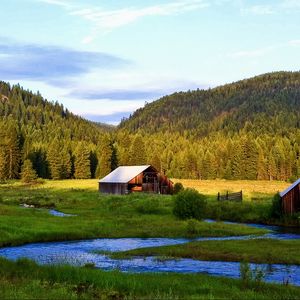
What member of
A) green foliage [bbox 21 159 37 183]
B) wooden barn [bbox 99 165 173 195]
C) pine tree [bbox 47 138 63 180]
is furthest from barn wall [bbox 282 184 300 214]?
pine tree [bbox 47 138 63 180]

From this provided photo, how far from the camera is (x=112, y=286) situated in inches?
824

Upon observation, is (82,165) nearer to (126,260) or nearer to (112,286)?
(126,260)

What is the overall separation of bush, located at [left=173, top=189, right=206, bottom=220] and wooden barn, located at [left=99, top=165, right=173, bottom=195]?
1649 inches

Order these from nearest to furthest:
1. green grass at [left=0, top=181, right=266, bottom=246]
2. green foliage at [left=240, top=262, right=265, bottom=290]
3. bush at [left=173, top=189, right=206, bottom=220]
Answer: green foliage at [left=240, top=262, right=265, bottom=290], green grass at [left=0, top=181, right=266, bottom=246], bush at [left=173, top=189, right=206, bottom=220]

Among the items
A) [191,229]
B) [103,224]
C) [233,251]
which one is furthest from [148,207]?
[233,251]

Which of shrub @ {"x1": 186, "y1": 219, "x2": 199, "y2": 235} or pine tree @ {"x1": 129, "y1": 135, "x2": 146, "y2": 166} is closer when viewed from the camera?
shrub @ {"x1": 186, "y1": 219, "x2": 199, "y2": 235}

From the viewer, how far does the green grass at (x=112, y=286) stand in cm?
1852

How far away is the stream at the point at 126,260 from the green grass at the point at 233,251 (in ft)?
4.37

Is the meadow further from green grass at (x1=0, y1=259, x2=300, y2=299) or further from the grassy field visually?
the grassy field

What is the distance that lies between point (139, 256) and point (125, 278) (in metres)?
12.7

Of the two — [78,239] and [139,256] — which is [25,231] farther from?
[139,256]

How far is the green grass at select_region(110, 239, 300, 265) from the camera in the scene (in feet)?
113

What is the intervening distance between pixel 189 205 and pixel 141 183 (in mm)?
44171

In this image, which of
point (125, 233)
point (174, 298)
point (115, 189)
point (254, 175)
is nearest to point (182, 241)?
point (125, 233)
